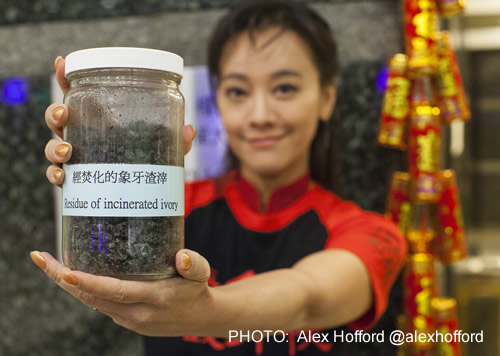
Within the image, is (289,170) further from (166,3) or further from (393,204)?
(166,3)

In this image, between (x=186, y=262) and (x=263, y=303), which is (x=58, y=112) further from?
(x=263, y=303)

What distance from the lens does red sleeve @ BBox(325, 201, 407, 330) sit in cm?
75

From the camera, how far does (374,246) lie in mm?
758

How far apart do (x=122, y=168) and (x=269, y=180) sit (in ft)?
1.80

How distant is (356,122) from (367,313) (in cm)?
37

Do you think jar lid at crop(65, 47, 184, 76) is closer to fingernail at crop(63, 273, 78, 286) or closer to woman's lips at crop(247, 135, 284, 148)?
fingernail at crop(63, 273, 78, 286)

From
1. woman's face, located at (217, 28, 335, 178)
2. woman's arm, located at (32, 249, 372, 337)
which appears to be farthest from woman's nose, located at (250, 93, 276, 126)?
woman's arm, located at (32, 249, 372, 337)

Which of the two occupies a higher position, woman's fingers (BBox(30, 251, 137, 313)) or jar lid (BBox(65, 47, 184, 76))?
jar lid (BBox(65, 47, 184, 76))

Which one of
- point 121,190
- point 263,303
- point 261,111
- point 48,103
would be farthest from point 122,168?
point 48,103

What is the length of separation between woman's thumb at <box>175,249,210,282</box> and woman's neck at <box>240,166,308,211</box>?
494 millimetres

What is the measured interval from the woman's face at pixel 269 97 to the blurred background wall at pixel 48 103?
0.55ft

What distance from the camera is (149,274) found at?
392 mm

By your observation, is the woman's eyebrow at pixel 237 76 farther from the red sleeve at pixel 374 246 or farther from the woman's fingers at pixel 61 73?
the woman's fingers at pixel 61 73

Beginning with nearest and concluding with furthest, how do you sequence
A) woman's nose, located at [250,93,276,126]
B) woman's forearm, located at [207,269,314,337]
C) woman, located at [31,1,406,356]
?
woman's forearm, located at [207,269,314,337], woman, located at [31,1,406,356], woman's nose, located at [250,93,276,126]
